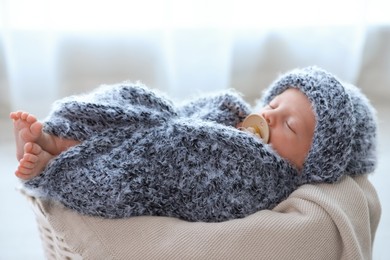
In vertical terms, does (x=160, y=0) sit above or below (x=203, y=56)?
above

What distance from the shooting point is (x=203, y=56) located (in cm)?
148

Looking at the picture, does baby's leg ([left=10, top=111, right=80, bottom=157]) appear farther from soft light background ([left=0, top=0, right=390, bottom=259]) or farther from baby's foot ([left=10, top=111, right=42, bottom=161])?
soft light background ([left=0, top=0, right=390, bottom=259])

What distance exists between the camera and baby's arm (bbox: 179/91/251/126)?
100 cm

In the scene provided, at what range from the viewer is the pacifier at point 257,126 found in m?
0.94

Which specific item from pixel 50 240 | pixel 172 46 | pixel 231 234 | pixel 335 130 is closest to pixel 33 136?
pixel 50 240

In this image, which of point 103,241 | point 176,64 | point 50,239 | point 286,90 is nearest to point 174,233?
point 103,241

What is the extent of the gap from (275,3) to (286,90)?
22.9 inches

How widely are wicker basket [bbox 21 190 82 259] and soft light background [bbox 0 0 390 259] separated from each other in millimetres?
371

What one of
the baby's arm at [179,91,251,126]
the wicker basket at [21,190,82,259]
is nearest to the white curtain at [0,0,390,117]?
the baby's arm at [179,91,251,126]

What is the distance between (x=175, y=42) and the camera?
1460 millimetres

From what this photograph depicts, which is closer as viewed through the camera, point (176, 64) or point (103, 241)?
point (103, 241)

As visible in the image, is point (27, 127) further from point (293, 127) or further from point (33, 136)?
point (293, 127)

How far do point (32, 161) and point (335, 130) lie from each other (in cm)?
49

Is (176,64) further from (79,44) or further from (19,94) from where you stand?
(19,94)
